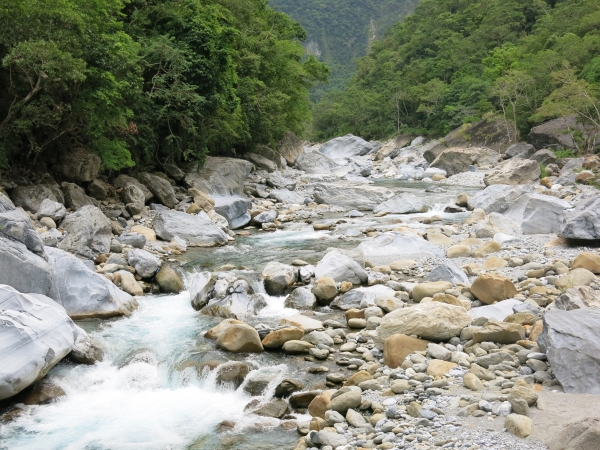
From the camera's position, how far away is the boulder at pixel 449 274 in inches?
375

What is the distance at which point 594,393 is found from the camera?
484 cm

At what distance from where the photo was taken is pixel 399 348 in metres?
6.62

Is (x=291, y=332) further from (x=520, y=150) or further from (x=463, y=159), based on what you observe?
(x=520, y=150)

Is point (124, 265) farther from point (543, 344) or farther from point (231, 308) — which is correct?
point (543, 344)

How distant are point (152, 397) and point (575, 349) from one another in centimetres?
462

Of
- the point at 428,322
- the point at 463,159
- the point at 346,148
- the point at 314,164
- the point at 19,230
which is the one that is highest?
the point at 19,230

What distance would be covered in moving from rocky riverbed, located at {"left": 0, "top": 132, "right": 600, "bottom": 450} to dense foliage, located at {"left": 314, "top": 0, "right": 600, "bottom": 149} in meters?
19.2

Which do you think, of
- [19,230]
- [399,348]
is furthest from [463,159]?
[19,230]

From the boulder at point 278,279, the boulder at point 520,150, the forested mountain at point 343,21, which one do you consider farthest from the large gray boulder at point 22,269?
the forested mountain at point 343,21

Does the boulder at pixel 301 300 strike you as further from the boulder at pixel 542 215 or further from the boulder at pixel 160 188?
the boulder at pixel 160 188

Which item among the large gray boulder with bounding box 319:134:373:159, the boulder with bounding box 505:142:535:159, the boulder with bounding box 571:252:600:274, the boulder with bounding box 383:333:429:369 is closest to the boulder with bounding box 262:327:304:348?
the boulder with bounding box 383:333:429:369

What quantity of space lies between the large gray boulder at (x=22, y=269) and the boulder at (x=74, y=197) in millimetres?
6565

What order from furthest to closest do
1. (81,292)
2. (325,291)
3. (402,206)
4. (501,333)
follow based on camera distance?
1. (402,206)
2. (325,291)
3. (81,292)
4. (501,333)

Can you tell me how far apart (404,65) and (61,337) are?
59.8m
